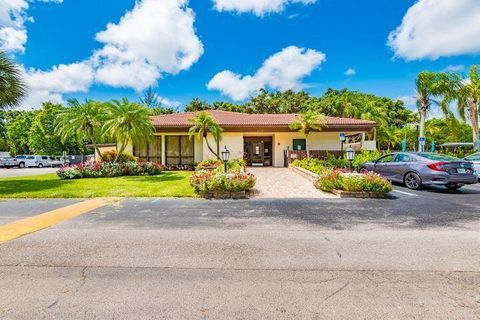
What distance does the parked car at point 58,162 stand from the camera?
3691 centimetres

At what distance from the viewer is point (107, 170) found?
16781 millimetres

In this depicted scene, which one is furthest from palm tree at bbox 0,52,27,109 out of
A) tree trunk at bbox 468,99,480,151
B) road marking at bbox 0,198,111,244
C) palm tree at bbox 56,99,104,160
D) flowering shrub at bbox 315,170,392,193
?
tree trunk at bbox 468,99,480,151

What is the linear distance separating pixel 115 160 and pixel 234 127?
8.39m

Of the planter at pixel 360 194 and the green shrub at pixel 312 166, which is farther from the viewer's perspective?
the green shrub at pixel 312 166

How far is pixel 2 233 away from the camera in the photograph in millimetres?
5516

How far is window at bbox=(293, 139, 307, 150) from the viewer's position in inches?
862

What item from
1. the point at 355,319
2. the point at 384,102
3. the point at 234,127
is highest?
the point at 384,102

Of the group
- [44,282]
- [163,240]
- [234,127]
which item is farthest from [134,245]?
[234,127]

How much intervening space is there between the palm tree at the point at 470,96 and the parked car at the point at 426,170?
15982mm

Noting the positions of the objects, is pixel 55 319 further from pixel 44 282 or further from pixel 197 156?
pixel 197 156

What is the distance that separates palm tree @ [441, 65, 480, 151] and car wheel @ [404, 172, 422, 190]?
16885 mm

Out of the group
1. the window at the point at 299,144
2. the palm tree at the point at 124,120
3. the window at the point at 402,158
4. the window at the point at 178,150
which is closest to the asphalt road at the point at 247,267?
the window at the point at 402,158

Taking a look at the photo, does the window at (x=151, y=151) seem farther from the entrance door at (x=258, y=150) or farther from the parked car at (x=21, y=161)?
the parked car at (x=21, y=161)

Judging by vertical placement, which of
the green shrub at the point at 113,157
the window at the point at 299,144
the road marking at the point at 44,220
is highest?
the window at the point at 299,144
